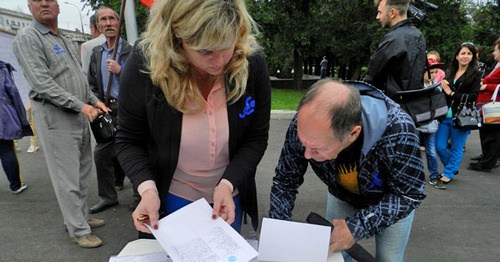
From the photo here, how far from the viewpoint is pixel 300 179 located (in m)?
1.46

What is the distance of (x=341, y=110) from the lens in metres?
1.03

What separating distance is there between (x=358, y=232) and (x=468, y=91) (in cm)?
404

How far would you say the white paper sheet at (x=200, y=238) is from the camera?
3.18 feet

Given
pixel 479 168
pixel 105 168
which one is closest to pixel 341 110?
pixel 105 168

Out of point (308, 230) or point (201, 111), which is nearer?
point (308, 230)

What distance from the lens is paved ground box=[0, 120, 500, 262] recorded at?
251cm

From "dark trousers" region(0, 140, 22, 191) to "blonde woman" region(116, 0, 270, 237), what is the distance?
3169 mm

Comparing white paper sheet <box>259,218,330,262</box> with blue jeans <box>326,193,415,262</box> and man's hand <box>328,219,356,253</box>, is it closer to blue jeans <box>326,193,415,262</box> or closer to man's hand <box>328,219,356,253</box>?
man's hand <box>328,219,356,253</box>

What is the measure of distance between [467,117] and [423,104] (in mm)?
1904

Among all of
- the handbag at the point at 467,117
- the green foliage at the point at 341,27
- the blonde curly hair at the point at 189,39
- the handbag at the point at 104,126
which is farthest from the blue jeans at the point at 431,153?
the green foliage at the point at 341,27

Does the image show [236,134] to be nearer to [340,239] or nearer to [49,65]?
[340,239]

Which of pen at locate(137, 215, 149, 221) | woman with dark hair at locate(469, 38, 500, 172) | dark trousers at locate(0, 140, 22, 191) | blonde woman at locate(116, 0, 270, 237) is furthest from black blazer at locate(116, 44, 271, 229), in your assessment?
woman with dark hair at locate(469, 38, 500, 172)

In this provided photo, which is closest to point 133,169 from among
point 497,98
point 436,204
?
point 436,204

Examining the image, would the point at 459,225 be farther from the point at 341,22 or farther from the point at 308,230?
the point at 341,22
